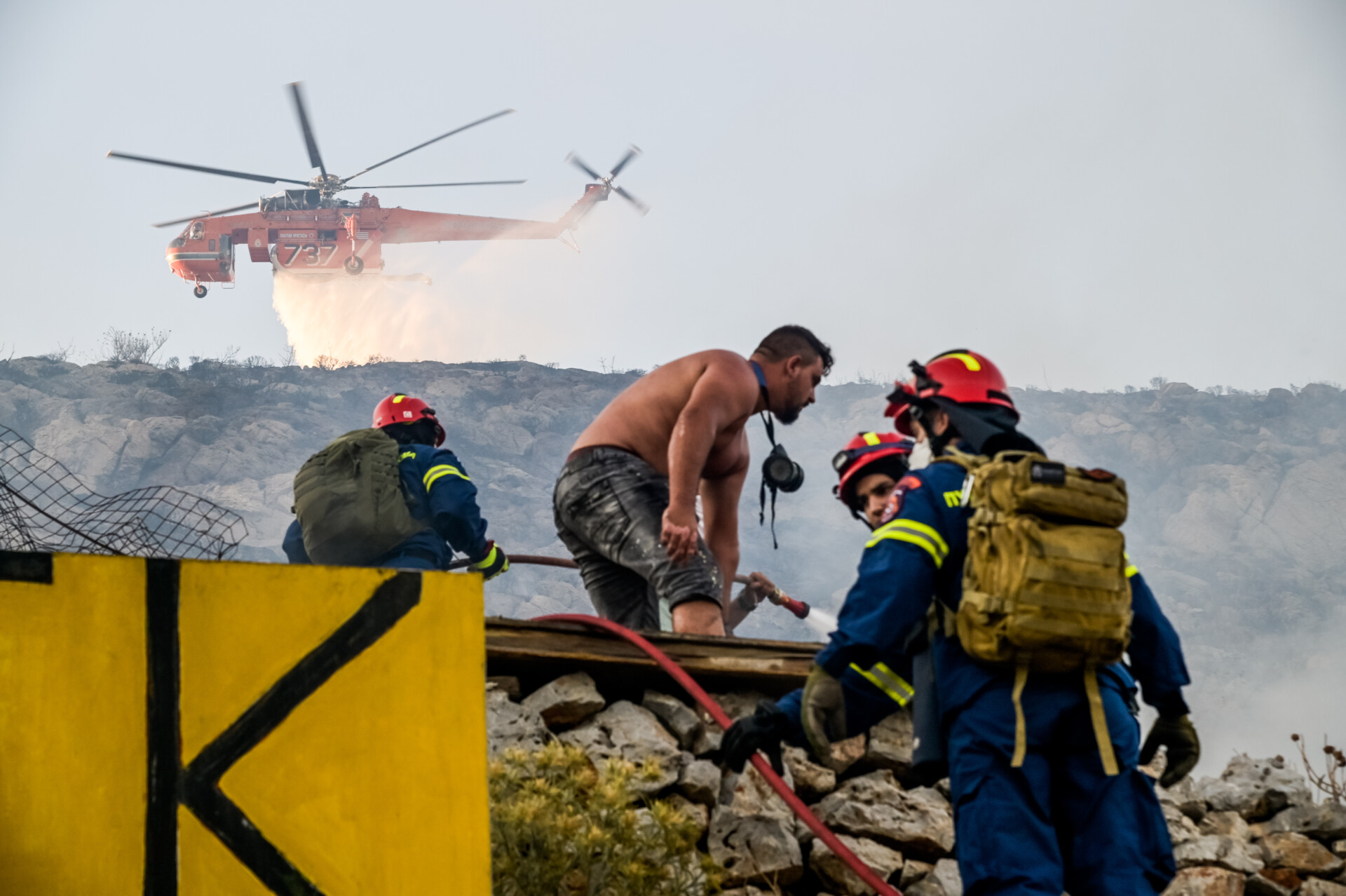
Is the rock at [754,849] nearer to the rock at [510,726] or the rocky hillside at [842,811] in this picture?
the rocky hillside at [842,811]

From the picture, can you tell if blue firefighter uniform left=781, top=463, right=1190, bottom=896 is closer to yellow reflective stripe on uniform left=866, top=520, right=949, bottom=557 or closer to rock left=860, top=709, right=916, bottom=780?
yellow reflective stripe on uniform left=866, top=520, right=949, bottom=557

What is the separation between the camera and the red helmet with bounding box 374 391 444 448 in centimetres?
625

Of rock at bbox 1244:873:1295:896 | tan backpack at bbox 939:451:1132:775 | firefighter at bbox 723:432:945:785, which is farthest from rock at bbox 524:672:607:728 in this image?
rock at bbox 1244:873:1295:896

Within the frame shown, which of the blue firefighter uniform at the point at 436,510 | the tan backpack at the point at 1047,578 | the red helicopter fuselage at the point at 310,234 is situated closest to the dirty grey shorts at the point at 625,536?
the blue firefighter uniform at the point at 436,510

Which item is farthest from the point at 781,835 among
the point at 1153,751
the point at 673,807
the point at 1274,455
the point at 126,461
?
the point at 1274,455

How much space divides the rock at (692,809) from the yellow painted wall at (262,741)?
65.4 inches

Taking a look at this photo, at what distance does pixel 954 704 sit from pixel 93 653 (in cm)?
184

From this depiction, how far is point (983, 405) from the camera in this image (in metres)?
3.21

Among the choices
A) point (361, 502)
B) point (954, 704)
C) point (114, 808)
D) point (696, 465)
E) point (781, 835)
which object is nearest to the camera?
point (114, 808)

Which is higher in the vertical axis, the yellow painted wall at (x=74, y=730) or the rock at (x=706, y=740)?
the yellow painted wall at (x=74, y=730)

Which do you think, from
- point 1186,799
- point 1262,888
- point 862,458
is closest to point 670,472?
point 862,458

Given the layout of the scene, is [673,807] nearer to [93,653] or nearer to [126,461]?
[93,653]

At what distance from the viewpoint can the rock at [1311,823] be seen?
459 cm

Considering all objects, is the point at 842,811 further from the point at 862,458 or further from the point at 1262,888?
the point at 1262,888
